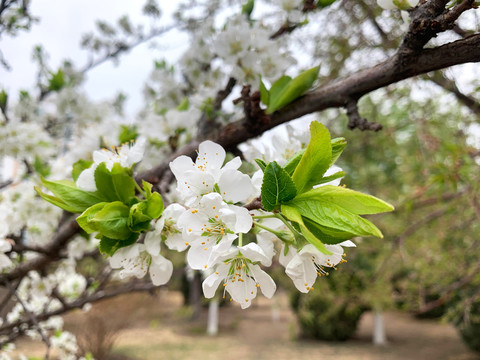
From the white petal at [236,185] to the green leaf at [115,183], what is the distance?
19cm

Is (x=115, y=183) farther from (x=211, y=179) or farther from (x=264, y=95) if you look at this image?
(x=264, y=95)

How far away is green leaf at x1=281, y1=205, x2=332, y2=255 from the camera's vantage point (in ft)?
1.43

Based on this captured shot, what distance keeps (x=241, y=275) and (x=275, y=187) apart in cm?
17

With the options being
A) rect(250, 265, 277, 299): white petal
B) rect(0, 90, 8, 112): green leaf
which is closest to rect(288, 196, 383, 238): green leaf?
rect(250, 265, 277, 299): white petal

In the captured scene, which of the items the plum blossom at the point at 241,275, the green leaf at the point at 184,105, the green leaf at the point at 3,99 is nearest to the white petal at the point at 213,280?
the plum blossom at the point at 241,275

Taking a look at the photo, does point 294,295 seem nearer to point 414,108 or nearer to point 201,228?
point 414,108

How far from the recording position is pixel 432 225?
3.34 meters

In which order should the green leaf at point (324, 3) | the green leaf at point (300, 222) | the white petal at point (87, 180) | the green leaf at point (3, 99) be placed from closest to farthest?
the green leaf at point (300, 222), the white petal at point (87, 180), the green leaf at point (324, 3), the green leaf at point (3, 99)

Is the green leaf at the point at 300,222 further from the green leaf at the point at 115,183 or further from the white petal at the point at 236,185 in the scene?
the green leaf at the point at 115,183

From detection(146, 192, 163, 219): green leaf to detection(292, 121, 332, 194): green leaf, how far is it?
0.73 ft

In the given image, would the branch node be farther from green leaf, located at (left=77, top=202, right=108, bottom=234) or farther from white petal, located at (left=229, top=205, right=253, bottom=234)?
green leaf, located at (left=77, top=202, right=108, bottom=234)

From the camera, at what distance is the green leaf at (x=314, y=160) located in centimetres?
48

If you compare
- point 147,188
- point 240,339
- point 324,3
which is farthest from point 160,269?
point 240,339

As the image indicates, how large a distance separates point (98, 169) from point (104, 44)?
232 centimetres
